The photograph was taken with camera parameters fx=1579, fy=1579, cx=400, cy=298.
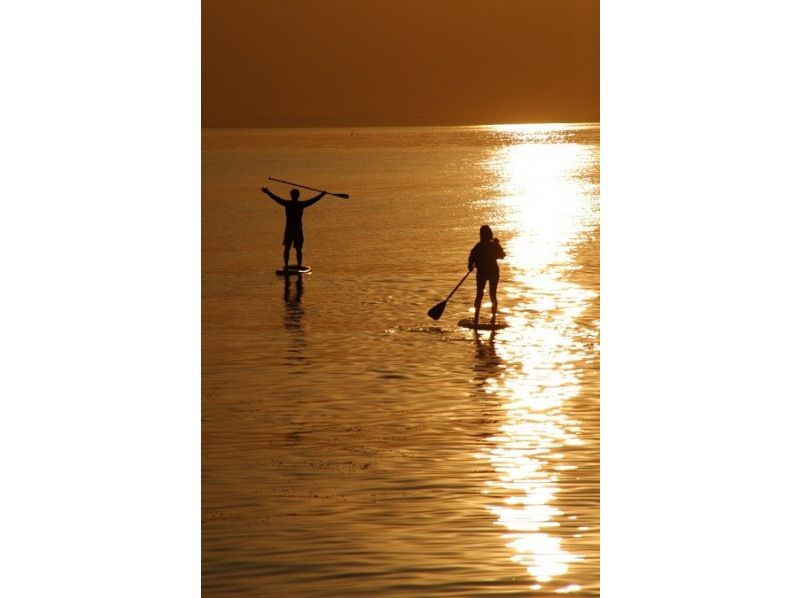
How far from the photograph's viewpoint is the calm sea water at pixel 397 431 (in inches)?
517

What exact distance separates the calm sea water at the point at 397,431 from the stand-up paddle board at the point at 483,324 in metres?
0.22

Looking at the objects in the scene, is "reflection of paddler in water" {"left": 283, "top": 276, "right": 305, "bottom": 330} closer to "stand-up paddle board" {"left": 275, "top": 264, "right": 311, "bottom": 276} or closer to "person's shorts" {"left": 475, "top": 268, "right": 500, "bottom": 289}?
"stand-up paddle board" {"left": 275, "top": 264, "right": 311, "bottom": 276}

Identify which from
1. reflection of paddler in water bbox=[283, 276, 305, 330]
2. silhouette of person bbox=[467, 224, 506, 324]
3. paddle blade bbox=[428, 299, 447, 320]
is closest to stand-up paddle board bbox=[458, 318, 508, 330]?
silhouette of person bbox=[467, 224, 506, 324]

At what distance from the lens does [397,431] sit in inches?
665

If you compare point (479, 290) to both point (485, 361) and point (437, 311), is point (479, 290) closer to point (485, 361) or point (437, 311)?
point (437, 311)

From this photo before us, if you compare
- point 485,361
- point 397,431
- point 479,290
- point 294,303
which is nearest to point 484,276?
point 479,290

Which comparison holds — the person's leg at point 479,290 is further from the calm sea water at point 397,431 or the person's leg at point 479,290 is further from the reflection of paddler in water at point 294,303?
the reflection of paddler in water at point 294,303

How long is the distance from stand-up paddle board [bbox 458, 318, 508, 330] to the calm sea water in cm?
22
